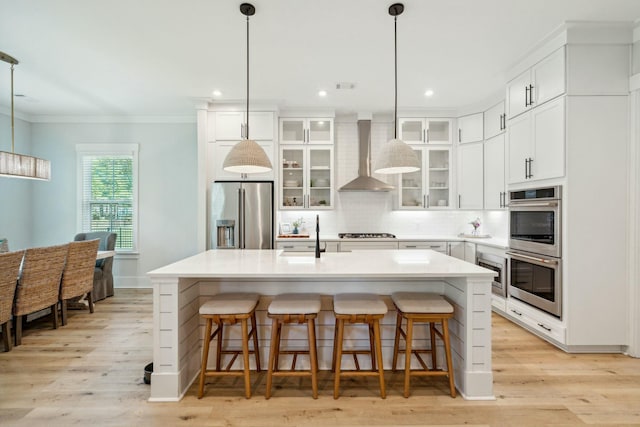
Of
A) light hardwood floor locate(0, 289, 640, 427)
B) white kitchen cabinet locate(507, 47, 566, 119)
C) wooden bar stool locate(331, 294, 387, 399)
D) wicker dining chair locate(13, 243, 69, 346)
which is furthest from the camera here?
wicker dining chair locate(13, 243, 69, 346)

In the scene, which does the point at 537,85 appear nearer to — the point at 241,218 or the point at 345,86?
the point at 345,86

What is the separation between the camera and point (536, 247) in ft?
10.2

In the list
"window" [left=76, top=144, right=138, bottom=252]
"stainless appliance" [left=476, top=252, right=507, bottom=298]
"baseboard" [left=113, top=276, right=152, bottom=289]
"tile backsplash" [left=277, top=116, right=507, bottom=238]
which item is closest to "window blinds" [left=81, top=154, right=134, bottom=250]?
"window" [left=76, top=144, right=138, bottom=252]

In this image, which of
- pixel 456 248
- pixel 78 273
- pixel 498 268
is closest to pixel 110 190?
pixel 78 273

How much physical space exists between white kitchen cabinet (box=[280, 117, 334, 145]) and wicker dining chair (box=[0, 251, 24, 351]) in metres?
3.29

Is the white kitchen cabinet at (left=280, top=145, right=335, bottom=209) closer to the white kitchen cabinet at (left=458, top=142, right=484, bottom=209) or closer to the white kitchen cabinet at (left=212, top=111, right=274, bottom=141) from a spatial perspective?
the white kitchen cabinet at (left=212, top=111, right=274, bottom=141)

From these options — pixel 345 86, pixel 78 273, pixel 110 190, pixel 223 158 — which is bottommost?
pixel 78 273

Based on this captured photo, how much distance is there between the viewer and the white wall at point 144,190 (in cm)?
525

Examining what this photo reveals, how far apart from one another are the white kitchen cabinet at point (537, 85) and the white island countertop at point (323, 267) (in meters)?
1.86

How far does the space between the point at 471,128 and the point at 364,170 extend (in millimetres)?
1675

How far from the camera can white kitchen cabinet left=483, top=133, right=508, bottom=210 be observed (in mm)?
4148

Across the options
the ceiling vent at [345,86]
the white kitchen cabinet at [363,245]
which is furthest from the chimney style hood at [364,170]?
the ceiling vent at [345,86]

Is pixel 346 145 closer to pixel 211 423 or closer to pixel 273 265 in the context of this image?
pixel 273 265

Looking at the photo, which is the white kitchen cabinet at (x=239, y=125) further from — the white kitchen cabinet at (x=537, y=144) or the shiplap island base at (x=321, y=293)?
the white kitchen cabinet at (x=537, y=144)
